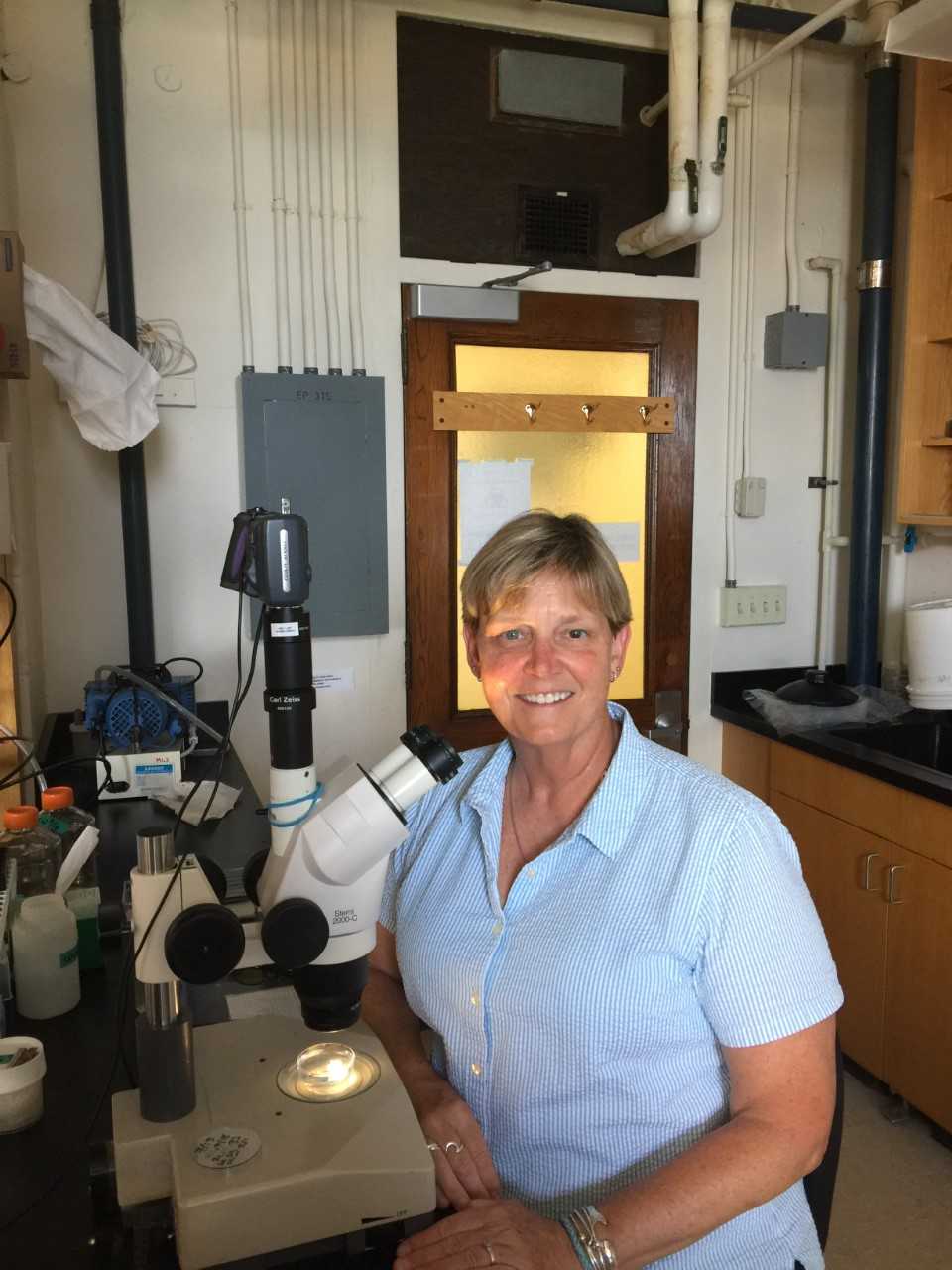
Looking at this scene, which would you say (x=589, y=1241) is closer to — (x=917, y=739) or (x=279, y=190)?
(x=917, y=739)

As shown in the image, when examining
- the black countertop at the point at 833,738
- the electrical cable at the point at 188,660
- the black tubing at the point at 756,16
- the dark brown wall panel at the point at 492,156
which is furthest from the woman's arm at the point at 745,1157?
the black tubing at the point at 756,16

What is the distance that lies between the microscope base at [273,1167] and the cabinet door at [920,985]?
5.82 ft

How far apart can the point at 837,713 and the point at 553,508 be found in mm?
986

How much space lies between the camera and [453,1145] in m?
1.09

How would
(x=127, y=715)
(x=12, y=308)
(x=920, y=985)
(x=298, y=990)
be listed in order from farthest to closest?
(x=920, y=985) → (x=127, y=715) → (x=12, y=308) → (x=298, y=990)

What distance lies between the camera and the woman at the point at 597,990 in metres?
1.02

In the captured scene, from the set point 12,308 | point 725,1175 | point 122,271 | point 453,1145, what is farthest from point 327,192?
point 725,1175

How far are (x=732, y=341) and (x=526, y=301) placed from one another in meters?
0.67

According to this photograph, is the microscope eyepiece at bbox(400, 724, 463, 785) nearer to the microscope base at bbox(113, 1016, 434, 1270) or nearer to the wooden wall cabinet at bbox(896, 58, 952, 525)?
the microscope base at bbox(113, 1016, 434, 1270)

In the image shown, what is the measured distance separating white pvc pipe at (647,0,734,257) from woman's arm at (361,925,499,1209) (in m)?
2.06

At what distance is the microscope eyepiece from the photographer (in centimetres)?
80

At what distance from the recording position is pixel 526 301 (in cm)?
273

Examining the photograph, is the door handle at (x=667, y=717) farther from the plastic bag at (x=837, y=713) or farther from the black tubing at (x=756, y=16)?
the black tubing at (x=756, y=16)

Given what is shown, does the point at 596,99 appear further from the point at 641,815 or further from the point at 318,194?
the point at 641,815
